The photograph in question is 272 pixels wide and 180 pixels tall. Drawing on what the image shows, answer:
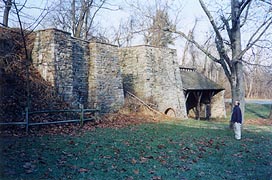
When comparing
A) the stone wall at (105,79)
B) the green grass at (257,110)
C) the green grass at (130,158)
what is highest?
the stone wall at (105,79)

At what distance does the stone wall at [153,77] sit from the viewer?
2070 cm

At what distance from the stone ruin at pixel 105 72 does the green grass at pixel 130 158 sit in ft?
16.2

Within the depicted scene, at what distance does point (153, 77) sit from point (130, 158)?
46.5 feet

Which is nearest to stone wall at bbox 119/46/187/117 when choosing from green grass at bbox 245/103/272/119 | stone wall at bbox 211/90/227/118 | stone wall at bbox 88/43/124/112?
stone wall at bbox 88/43/124/112

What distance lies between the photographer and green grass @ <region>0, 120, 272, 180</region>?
234 inches

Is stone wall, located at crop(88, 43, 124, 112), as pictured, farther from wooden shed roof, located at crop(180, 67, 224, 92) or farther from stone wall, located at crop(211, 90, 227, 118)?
stone wall, located at crop(211, 90, 227, 118)

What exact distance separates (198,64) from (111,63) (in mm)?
35615

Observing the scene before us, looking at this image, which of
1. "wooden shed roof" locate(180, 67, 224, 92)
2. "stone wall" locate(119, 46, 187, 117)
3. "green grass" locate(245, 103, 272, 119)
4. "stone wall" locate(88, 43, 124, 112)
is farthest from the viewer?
"green grass" locate(245, 103, 272, 119)

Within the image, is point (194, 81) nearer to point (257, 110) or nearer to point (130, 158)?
point (257, 110)

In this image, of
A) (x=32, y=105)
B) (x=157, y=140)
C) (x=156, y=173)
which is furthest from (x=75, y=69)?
(x=156, y=173)

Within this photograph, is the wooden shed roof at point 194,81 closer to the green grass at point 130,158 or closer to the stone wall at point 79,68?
the stone wall at point 79,68

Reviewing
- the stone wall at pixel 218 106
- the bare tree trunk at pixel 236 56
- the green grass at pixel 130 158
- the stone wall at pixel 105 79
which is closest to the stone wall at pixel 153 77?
the stone wall at pixel 105 79

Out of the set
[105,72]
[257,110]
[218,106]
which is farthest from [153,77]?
[257,110]

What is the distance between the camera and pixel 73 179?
215 inches
